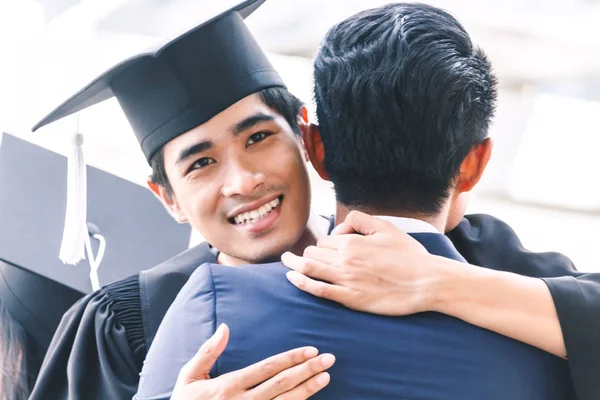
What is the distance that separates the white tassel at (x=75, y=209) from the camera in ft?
6.77

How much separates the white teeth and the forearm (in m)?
0.51

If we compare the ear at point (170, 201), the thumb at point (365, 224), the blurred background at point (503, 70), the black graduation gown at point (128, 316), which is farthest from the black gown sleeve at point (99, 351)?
the blurred background at point (503, 70)

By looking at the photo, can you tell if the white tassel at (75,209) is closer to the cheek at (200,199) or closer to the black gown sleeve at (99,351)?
the black gown sleeve at (99,351)

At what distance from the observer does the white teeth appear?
1674 mm

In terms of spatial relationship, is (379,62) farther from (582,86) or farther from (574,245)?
(582,86)

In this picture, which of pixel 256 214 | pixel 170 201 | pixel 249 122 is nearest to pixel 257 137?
pixel 249 122

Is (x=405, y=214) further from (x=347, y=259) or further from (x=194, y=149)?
(x=194, y=149)

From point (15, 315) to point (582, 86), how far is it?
3.79 metres

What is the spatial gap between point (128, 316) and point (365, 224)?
0.69m

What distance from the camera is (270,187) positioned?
5.50ft

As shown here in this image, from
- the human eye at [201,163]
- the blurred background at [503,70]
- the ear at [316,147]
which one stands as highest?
the ear at [316,147]

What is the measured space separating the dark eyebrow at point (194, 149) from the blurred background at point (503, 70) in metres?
2.77

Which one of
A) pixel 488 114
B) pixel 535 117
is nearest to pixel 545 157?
pixel 535 117

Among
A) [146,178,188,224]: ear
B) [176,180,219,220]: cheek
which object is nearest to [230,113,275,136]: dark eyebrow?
[176,180,219,220]: cheek
